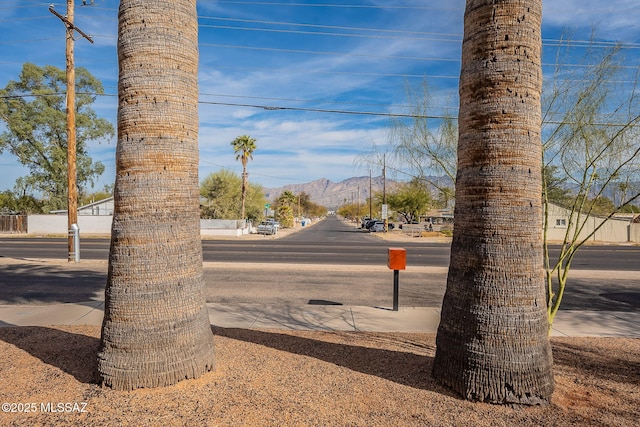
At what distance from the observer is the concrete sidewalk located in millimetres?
6664

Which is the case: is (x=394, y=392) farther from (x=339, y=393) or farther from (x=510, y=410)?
(x=510, y=410)

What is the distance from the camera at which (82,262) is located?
15.7m

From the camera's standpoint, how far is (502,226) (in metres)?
3.62

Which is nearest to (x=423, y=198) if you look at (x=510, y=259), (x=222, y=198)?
(x=222, y=198)

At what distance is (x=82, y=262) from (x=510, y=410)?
52.8 ft

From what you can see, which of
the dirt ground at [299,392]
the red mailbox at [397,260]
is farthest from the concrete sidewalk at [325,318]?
the dirt ground at [299,392]

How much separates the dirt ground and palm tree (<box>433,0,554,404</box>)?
0.30m

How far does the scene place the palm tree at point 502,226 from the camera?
3607 millimetres

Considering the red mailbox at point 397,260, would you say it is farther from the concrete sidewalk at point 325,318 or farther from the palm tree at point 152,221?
the palm tree at point 152,221

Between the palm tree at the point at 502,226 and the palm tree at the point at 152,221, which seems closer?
the palm tree at the point at 502,226

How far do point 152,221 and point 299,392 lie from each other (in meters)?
2.09

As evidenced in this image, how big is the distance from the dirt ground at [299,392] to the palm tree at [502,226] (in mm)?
300

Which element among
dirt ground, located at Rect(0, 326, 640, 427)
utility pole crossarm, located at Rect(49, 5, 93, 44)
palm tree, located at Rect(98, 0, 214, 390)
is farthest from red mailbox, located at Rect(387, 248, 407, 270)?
utility pole crossarm, located at Rect(49, 5, 93, 44)

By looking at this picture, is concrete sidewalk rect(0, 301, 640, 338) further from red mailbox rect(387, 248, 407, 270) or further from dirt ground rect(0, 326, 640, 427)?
dirt ground rect(0, 326, 640, 427)
